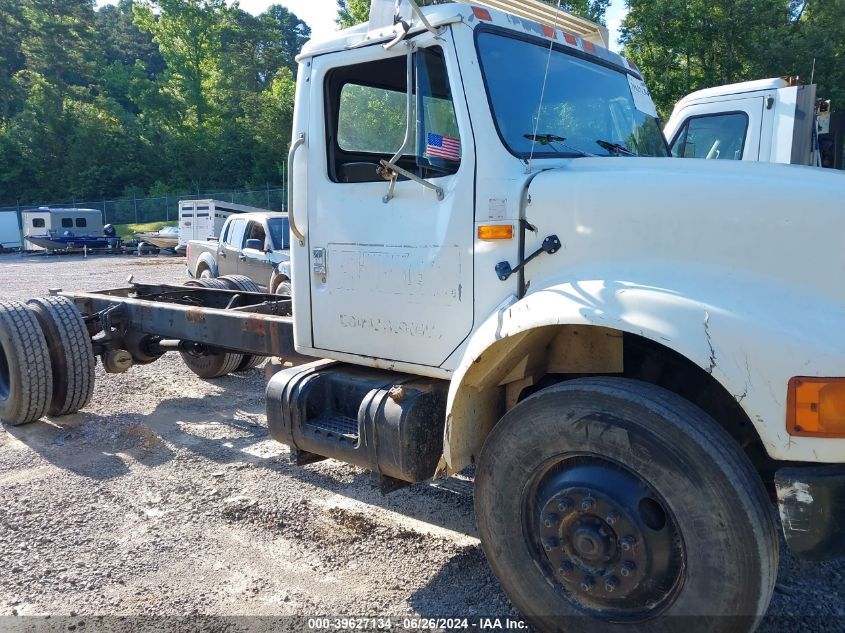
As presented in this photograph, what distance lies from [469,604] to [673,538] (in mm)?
1128

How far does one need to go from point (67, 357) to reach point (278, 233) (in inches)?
264

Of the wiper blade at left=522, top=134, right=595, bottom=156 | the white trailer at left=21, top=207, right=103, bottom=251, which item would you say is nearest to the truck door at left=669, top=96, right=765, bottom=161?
the wiper blade at left=522, top=134, right=595, bottom=156

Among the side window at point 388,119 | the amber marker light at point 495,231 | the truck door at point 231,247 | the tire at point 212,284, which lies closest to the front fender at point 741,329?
the amber marker light at point 495,231

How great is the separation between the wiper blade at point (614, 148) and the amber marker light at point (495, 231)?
2.79 feet

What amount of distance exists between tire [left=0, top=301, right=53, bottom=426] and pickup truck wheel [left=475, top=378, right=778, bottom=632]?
13.9ft

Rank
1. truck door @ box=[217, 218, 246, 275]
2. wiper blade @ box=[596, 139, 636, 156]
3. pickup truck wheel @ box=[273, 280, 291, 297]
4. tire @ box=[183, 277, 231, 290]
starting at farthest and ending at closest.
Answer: truck door @ box=[217, 218, 246, 275], pickup truck wheel @ box=[273, 280, 291, 297], tire @ box=[183, 277, 231, 290], wiper blade @ box=[596, 139, 636, 156]

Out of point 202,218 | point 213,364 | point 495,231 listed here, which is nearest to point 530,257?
point 495,231

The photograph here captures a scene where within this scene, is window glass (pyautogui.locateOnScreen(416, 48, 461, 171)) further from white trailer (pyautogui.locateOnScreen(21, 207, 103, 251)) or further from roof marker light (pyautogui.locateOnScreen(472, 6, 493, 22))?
white trailer (pyautogui.locateOnScreen(21, 207, 103, 251))

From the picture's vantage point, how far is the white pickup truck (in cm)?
228

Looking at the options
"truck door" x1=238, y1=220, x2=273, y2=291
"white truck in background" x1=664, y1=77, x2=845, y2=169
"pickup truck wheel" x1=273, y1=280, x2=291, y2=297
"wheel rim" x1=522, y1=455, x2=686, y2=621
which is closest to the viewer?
"wheel rim" x1=522, y1=455, x2=686, y2=621

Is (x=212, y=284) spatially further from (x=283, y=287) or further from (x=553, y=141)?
(x=553, y=141)

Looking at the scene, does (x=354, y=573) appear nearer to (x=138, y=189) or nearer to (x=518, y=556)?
(x=518, y=556)

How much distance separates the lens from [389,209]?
11.4 ft

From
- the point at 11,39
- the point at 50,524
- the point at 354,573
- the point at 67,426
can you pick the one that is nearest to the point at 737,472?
the point at 354,573
